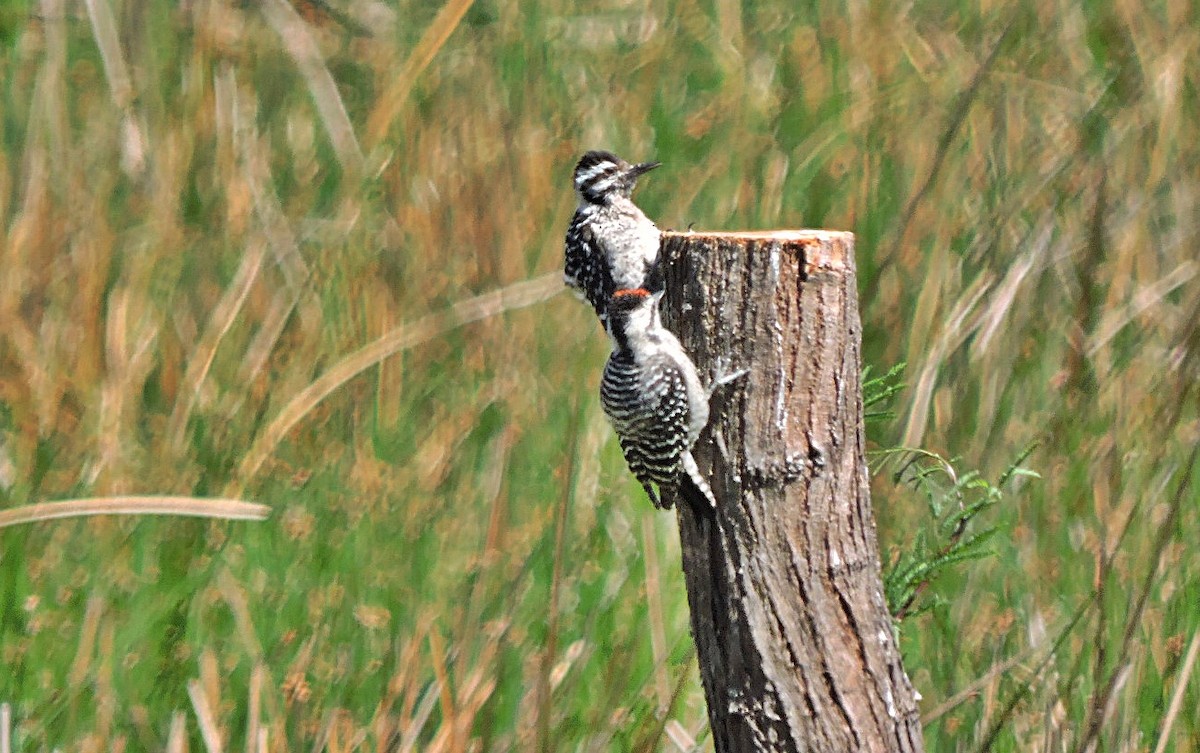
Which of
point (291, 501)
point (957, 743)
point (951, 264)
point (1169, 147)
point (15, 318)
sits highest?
point (1169, 147)

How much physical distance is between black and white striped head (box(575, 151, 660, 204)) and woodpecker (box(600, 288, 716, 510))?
0.77m

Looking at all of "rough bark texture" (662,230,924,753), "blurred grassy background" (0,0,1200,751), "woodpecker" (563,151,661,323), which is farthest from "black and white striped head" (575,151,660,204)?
"rough bark texture" (662,230,924,753)

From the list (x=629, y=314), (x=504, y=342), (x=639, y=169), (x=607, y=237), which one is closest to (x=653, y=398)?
(x=629, y=314)

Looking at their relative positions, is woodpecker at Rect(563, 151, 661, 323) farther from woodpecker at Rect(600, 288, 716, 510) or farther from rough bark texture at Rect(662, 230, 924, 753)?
rough bark texture at Rect(662, 230, 924, 753)

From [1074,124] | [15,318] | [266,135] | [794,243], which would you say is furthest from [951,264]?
[15,318]

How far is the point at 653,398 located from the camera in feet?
7.26

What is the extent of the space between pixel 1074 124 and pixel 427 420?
188 cm

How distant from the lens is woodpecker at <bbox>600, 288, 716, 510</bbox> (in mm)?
2061

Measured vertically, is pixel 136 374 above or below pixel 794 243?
below

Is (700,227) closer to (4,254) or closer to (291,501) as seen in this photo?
(291,501)

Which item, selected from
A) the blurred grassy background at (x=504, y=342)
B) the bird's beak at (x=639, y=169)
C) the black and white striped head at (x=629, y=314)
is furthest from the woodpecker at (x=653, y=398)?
the bird's beak at (x=639, y=169)

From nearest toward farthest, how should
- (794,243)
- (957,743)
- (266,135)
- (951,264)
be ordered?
(794,243) → (957,743) → (951,264) → (266,135)

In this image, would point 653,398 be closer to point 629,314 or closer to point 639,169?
point 629,314

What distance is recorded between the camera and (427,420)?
3.56 meters
